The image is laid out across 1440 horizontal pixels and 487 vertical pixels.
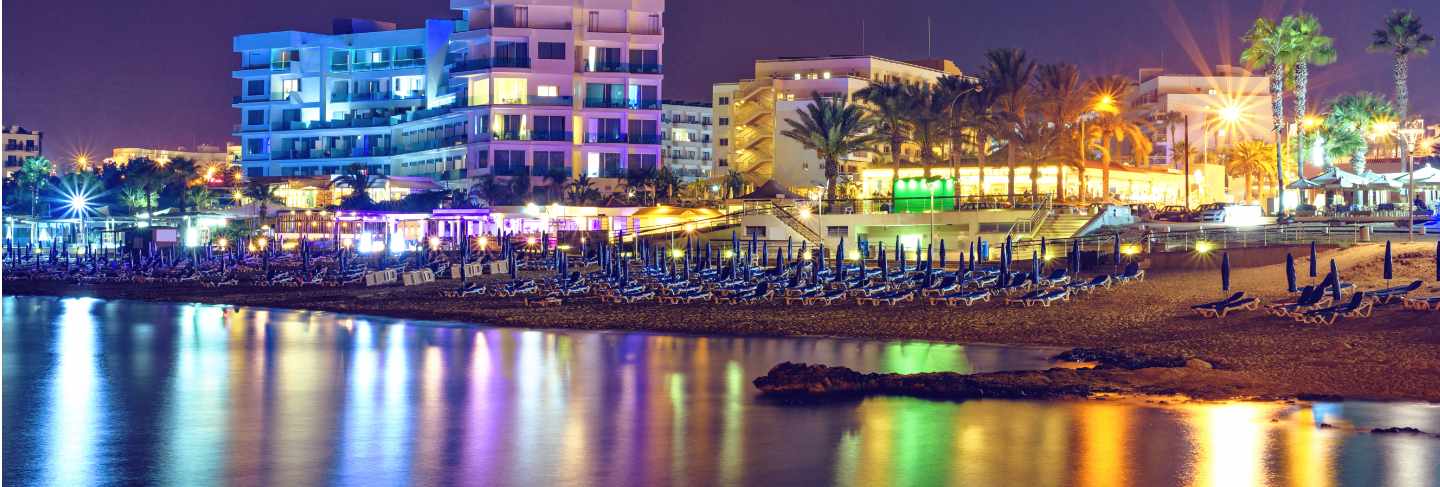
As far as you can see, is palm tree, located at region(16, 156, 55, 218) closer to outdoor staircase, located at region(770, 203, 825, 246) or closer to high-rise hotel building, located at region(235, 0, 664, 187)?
high-rise hotel building, located at region(235, 0, 664, 187)

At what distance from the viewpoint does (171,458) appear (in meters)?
21.0

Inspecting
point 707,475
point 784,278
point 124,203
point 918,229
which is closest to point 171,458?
point 707,475

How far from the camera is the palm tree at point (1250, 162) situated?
114169 millimetres

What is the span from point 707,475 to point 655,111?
8913 centimetres

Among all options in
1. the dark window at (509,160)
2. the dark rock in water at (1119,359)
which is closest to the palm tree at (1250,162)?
the dark window at (509,160)

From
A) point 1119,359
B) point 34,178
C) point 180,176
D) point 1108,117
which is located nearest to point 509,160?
point 180,176

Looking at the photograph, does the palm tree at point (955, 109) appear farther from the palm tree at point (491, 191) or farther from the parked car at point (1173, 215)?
the palm tree at point (491, 191)

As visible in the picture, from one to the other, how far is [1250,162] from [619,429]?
331ft

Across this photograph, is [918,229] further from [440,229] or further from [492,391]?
[492,391]

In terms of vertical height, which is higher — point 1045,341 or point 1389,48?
point 1389,48

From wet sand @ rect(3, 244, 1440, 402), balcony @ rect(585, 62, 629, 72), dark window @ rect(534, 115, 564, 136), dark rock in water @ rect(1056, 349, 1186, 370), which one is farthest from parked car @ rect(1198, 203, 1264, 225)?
dark window @ rect(534, 115, 564, 136)

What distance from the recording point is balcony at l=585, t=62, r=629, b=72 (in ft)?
348

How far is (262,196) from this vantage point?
3898 inches

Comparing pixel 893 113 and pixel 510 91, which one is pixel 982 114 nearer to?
pixel 893 113
